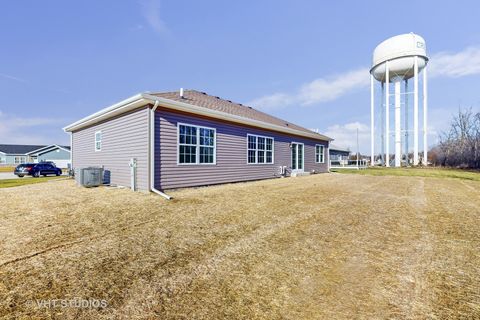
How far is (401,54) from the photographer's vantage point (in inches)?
1137

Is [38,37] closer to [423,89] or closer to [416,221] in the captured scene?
[416,221]

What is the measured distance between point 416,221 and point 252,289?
489cm

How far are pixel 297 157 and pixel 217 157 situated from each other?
8014 mm

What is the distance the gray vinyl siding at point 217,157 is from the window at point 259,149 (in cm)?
29

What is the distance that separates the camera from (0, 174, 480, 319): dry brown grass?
229 centimetres

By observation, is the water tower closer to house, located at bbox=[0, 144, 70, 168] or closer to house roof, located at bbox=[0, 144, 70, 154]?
house, located at bbox=[0, 144, 70, 168]

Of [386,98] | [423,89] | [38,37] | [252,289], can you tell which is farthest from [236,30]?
[423,89]

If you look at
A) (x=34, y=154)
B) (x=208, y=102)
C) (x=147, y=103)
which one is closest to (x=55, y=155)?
(x=34, y=154)

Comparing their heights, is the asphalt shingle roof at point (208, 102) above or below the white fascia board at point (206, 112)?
above

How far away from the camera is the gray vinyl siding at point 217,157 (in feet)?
27.9

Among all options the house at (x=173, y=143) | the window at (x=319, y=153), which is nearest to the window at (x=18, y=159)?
the house at (x=173, y=143)

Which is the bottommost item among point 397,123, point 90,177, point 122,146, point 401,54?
point 90,177

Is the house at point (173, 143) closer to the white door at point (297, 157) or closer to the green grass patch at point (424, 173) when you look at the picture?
the white door at point (297, 157)

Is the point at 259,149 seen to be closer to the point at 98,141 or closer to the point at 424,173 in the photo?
the point at 98,141
